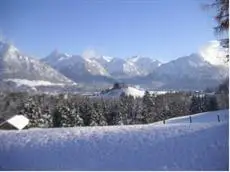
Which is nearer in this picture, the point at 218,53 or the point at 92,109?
the point at 218,53

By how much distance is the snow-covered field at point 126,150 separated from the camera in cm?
725

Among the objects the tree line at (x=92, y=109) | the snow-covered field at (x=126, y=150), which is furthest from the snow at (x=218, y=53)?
the tree line at (x=92, y=109)

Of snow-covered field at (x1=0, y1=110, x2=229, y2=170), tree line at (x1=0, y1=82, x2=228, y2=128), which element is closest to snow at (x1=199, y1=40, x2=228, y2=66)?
snow-covered field at (x1=0, y1=110, x2=229, y2=170)

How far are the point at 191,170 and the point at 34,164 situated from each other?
306 cm

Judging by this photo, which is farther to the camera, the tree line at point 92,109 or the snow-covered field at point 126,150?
the tree line at point 92,109

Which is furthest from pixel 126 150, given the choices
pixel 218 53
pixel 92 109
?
pixel 92 109

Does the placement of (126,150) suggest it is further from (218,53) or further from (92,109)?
(92,109)

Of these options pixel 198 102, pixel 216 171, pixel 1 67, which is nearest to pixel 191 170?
pixel 216 171

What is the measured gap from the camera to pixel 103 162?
766 centimetres

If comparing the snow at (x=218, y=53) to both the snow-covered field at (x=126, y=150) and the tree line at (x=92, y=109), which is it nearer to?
the snow-covered field at (x=126, y=150)

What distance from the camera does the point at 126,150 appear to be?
7.89 meters

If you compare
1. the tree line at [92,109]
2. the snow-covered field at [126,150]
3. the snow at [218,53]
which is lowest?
the tree line at [92,109]

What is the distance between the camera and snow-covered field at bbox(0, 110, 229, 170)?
7.25m

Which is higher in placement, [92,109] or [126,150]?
[126,150]
